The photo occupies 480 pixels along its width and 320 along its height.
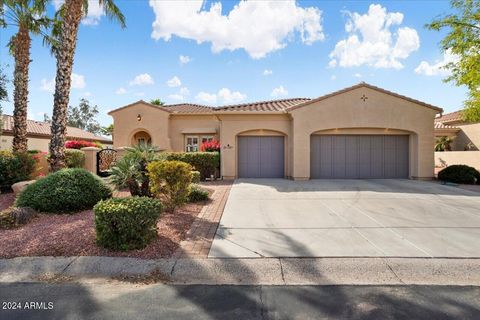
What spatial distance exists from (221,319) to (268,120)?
12.8 metres

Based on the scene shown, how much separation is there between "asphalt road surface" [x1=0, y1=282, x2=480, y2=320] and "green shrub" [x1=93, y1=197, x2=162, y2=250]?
3.60 feet

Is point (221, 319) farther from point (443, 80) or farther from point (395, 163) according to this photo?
point (443, 80)

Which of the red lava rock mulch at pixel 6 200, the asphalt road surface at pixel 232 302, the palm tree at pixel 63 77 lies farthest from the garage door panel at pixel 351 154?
the red lava rock mulch at pixel 6 200

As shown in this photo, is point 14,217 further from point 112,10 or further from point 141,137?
point 141,137

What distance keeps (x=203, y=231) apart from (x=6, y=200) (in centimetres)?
743

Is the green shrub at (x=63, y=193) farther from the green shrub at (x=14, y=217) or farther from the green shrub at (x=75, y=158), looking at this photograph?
the green shrub at (x=75, y=158)

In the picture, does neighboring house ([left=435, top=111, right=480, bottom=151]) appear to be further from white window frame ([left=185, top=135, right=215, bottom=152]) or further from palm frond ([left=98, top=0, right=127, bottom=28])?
palm frond ([left=98, top=0, right=127, bottom=28])

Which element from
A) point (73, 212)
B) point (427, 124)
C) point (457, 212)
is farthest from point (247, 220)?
point (427, 124)

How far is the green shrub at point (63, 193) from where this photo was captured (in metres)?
7.32

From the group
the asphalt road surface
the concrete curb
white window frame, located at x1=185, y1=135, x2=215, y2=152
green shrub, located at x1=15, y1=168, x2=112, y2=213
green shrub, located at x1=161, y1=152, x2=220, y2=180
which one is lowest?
the asphalt road surface

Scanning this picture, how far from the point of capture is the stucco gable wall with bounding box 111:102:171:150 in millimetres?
20422

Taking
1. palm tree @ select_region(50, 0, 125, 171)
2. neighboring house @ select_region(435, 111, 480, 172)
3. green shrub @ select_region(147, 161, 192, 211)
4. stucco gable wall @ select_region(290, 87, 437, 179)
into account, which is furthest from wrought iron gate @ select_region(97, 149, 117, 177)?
neighboring house @ select_region(435, 111, 480, 172)

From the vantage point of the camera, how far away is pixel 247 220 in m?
7.25

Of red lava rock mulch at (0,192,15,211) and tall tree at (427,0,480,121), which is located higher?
tall tree at (427,0,480,121)
